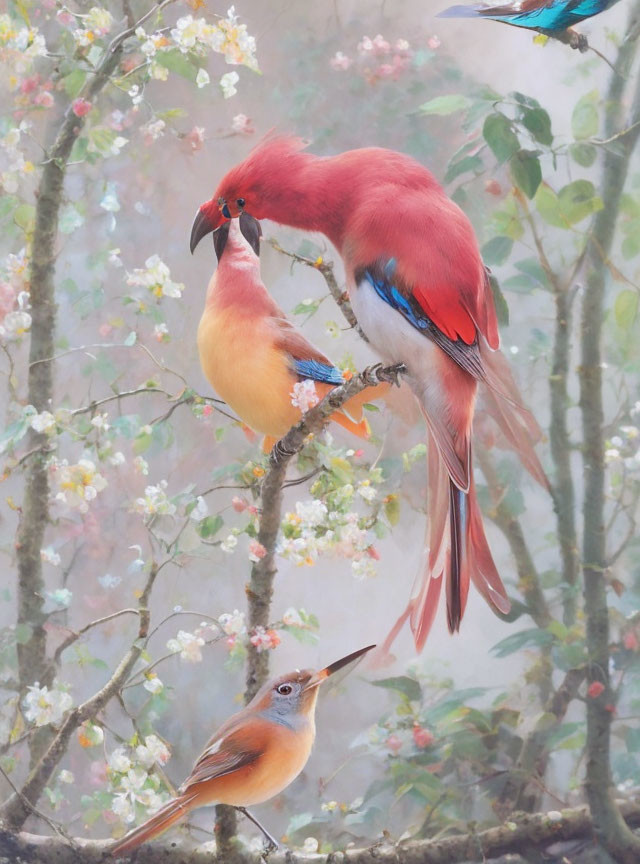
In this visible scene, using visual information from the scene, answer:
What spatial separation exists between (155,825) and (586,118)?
3.75 ft

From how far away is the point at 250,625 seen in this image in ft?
3.99

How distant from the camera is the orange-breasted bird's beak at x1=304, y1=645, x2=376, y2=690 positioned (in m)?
1.18

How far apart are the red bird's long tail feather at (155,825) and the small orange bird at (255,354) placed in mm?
503

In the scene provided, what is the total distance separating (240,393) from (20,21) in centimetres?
66

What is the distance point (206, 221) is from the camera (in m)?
1.21

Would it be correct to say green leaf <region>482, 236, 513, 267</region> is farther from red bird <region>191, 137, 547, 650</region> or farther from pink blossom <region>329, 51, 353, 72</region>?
pink blossom <region>329, 51, 353, 72</region>

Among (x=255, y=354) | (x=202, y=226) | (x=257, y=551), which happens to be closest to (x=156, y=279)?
(x=202, y=226)

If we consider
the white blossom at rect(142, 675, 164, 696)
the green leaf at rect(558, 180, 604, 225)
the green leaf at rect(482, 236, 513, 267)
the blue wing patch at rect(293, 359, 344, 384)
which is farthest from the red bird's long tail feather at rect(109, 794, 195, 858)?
the green leaf at rect(558, 180, 604, 225)

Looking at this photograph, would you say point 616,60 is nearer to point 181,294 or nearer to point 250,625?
point 181,294

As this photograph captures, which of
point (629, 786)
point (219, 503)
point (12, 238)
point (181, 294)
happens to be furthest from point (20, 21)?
point (629, 786)

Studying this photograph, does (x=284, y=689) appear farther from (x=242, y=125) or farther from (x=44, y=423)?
(x=242, y=125)

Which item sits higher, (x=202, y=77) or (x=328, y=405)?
(x=202, y=77)

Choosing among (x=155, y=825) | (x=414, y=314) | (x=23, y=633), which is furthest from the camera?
(x=23, y=633)

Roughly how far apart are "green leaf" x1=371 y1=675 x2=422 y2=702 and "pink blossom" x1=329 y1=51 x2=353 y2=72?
2.82 ft
